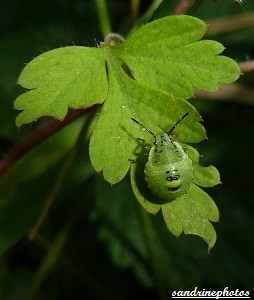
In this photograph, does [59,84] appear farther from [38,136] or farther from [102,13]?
[102,13]

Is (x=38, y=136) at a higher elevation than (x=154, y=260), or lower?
higher


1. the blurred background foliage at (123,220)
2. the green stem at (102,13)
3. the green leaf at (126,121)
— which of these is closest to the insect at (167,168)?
the green leaf at (126,121)

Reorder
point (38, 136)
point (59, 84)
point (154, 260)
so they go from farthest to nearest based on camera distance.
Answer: point (154, 260), point (38, 136), point (59, 84)

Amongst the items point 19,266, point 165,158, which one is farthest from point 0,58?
point 165,158

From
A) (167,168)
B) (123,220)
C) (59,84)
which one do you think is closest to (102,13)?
(59,84)

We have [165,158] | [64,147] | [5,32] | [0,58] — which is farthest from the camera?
[5,32]

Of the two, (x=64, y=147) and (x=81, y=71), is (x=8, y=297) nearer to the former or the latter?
(x=64, y=147)
